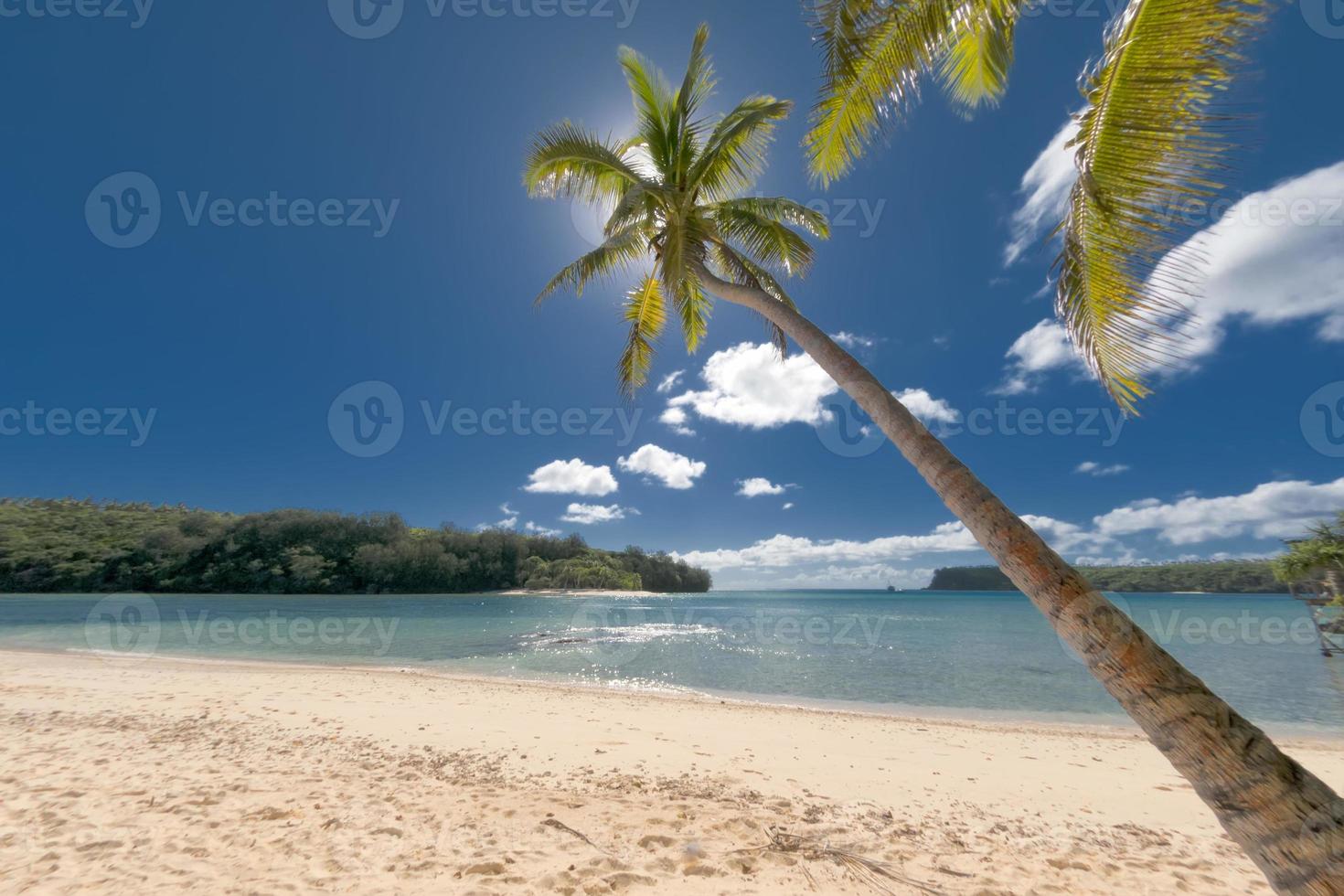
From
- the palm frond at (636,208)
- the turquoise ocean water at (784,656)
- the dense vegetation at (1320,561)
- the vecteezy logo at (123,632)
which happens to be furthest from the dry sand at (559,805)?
the vecteezy logo at (123,632)

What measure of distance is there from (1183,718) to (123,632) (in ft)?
118

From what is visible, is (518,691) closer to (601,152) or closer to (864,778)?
(864,778)

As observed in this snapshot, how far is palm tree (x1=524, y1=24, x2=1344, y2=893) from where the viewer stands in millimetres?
1758

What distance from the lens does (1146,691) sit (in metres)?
2.09

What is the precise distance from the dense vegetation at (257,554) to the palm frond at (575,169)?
274ft

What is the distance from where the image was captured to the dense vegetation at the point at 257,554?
64.4 metres

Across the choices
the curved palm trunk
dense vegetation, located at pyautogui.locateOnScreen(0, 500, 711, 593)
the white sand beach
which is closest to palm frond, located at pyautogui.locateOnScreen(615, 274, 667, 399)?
the curved palm trunk

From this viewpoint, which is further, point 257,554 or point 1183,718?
point 257,554

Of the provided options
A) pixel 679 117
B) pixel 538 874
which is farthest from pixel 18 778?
pixel 679 117

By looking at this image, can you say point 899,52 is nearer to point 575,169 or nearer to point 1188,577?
point 575,169
